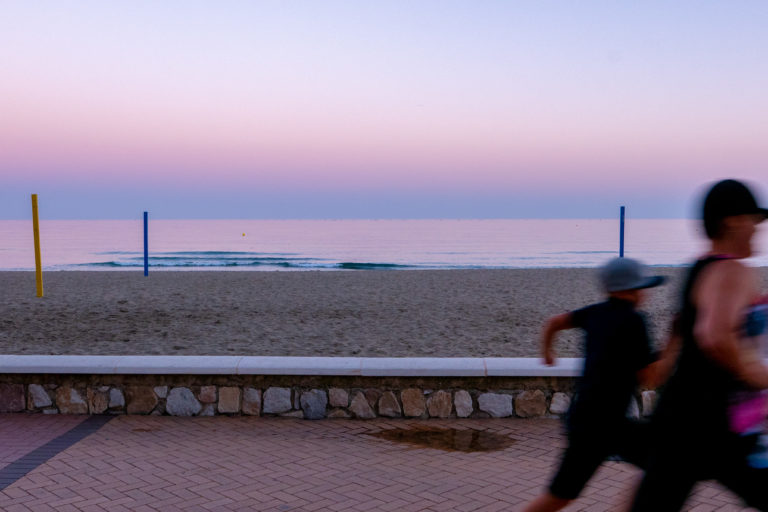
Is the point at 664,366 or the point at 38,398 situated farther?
the point at 38,398

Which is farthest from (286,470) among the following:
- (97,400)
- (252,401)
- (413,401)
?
(97,400)

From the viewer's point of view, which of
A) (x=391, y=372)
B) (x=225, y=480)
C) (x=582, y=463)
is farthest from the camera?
(x=391, y=372)

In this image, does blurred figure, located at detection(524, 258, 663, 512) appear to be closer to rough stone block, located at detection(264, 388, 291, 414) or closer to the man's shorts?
the man's shorts

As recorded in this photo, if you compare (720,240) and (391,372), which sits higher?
(720,240)

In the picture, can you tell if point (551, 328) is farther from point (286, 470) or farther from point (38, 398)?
point (38, 398)

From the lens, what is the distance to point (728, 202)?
2240mm

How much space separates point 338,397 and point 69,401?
219 centimetres

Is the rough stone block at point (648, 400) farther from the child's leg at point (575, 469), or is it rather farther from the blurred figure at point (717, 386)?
the blurred figure at point (717, 386)

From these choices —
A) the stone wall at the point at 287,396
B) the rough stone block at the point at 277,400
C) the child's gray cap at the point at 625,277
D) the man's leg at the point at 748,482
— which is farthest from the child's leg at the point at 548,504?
the rough stone block at the point at 277,400

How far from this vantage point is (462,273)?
76.0 feet

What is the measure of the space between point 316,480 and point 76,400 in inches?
97.8

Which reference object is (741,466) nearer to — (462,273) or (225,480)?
(225,480)

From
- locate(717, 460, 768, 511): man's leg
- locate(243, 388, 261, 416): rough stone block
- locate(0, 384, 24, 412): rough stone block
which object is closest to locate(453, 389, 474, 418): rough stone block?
locate(243, 388, 261, 416): rough stone block

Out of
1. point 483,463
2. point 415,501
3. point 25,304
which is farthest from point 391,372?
point 25,304
